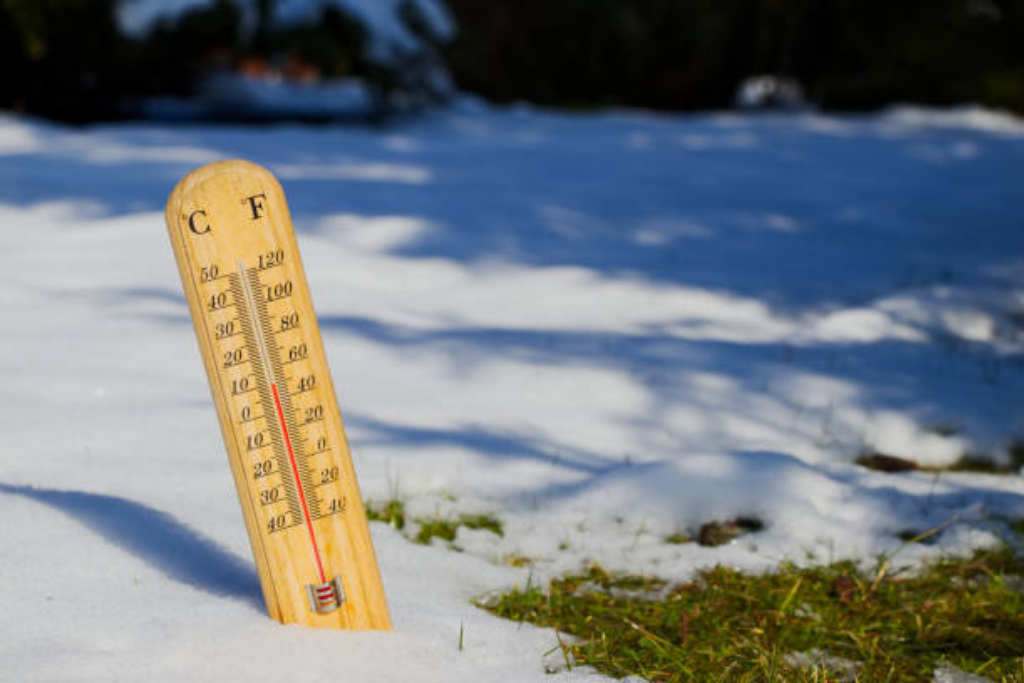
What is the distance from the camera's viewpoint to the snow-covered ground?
198 centimetres

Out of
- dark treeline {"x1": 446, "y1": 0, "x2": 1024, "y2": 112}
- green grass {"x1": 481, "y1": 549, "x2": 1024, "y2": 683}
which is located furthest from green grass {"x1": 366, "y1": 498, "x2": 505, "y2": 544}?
dark treeline {"x1": 446, "y1": 0, "x2": 1024, "y2": 112}

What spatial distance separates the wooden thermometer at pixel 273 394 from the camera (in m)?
1.67

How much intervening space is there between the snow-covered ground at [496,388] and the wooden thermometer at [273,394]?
0.11m

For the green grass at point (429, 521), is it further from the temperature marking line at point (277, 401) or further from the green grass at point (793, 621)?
the temperature marking line at point (277, 401)

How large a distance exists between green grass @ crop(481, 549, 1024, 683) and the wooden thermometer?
518mm

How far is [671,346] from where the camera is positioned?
4.18 m

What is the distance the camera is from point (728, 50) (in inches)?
711

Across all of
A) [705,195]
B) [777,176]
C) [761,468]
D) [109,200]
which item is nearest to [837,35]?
[777,176]

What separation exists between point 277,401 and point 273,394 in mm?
15

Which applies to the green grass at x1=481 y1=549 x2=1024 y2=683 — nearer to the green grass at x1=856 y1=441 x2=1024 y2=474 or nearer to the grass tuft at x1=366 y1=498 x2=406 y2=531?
the grass tuft at x1=366 y1=498 x2=406 y2=531

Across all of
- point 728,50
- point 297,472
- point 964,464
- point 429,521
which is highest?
point 728,50

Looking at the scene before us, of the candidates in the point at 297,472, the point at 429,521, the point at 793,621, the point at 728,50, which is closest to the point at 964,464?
the point at 793,621

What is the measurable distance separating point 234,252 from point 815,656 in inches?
58.4

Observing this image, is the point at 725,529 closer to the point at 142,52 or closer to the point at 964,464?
the point at 964,464
